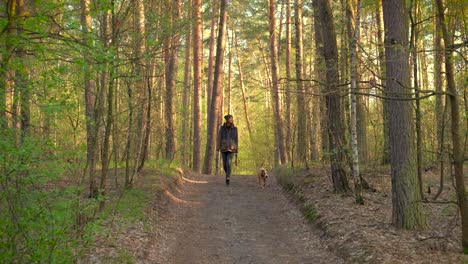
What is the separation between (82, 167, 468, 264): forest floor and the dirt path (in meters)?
0.02

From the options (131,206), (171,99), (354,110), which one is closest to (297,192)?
(354,110)

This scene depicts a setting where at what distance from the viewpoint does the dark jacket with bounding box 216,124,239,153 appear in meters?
13.1

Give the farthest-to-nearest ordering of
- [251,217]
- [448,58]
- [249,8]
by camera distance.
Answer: [249,8]
[251,217]
[448,58]

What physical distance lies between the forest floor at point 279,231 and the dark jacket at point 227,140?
1459mm

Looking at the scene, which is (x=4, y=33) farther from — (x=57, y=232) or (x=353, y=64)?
(x=353, y=64)

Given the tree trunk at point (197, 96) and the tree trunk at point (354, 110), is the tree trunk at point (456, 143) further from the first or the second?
the tree trunk at point (197, 96)

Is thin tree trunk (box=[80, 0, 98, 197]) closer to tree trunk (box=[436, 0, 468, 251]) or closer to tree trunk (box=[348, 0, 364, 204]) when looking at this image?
tree trunk (box=[436, 0, 468, 251])

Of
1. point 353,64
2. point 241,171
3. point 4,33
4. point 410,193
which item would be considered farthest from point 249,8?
point 4,33

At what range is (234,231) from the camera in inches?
346

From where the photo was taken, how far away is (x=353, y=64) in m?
8.75

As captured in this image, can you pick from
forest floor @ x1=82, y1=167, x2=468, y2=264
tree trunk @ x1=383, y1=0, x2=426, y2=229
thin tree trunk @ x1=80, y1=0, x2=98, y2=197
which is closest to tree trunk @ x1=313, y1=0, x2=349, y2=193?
forest floor @ x1=82, y1=167, x2=468, y2=264

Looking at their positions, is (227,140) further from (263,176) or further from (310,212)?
(310,212)

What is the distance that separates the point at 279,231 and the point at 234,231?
3.06ft

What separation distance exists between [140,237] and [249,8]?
2393cm
